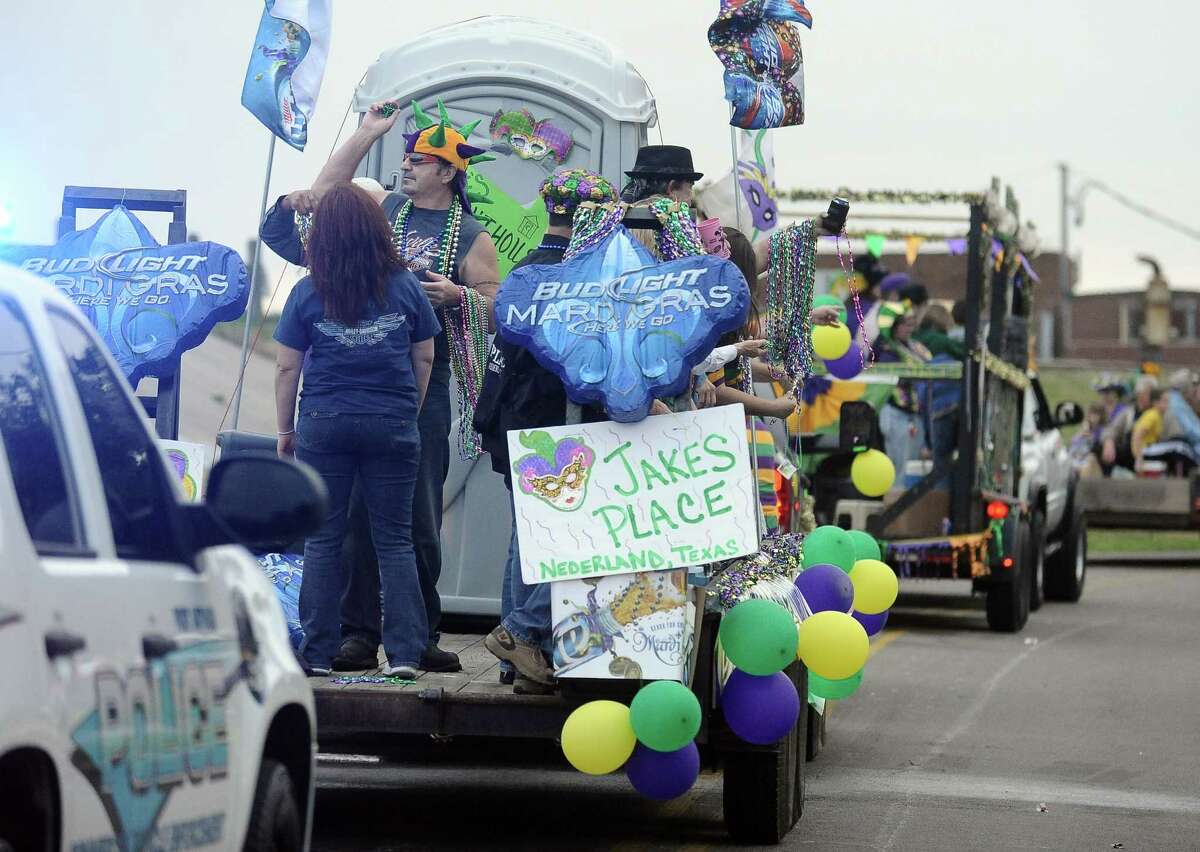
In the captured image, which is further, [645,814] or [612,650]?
[645,814]

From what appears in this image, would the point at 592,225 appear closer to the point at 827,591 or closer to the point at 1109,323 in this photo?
the point at 827,591

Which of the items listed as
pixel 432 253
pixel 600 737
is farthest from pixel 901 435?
pixel 600 737

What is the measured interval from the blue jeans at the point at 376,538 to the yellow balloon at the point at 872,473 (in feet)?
14.7

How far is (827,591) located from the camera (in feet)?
27.0

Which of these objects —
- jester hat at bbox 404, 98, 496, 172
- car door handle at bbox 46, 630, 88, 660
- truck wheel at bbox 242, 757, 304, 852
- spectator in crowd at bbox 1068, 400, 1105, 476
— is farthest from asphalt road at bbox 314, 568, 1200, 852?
spectator in crowd at bbox 1068, 400, 1105, 476

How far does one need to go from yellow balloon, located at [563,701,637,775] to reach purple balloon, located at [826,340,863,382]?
16.4 feet

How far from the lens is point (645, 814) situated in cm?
873

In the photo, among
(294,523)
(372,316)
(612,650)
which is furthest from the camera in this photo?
(372,316)

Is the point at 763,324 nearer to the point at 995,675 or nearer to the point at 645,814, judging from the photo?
the point at 645,814

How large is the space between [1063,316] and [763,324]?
266ft

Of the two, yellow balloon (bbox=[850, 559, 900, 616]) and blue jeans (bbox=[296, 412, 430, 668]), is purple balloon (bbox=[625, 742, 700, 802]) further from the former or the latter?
yellow balloon (bbox=[850, 559, 900, 616])

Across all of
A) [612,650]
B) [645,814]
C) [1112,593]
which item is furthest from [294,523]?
[1112,593]

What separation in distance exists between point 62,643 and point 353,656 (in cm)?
434

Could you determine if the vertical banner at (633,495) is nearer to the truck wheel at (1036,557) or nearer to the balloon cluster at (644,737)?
the balloon cluster at (644,737)
